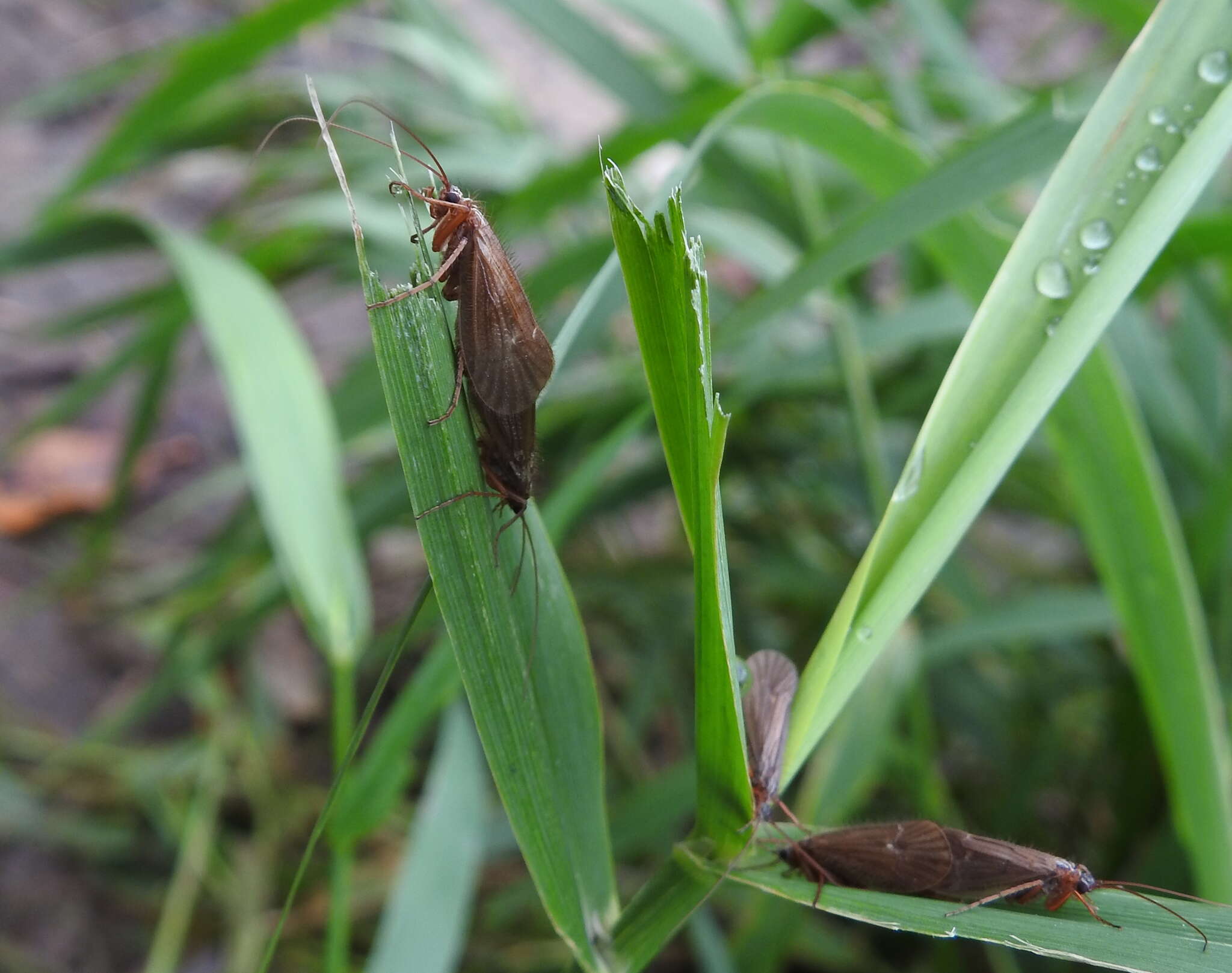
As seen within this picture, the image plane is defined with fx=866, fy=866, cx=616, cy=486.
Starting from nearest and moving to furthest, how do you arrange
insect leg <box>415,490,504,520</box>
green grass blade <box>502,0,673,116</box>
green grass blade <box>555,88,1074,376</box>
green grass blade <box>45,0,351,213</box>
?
insect leg <box>415,490,504,520</box>
green grass blade <box>555,88,1074,376</box>
green grass blade <box>45,0,351,213</box>
green grass blade <box>502,0,673,116</box>

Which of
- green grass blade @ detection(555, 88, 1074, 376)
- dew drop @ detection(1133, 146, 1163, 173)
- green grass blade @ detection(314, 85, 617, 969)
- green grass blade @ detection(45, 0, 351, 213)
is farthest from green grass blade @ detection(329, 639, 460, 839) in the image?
green grass blade @ detection(45, 0, 351, 213)

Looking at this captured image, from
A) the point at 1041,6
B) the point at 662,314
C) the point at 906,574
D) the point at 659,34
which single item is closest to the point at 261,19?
the point at 659,34

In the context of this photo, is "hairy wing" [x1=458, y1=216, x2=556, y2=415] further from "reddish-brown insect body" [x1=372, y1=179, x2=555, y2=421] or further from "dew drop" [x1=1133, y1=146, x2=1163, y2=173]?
"dew drop" [x1=1133, y1=146, x2=1163, y2=173]

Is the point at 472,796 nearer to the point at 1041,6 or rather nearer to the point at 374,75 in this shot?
the point at 374,75

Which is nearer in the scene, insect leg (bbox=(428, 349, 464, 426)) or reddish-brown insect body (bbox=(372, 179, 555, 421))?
insect leg (bbox=(428, 349, 464, 426))

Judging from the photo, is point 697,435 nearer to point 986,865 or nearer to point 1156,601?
point 986,865

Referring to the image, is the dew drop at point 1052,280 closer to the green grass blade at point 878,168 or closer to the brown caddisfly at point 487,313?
the green grass blade at point 878,168

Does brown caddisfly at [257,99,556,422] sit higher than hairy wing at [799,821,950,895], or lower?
higher
